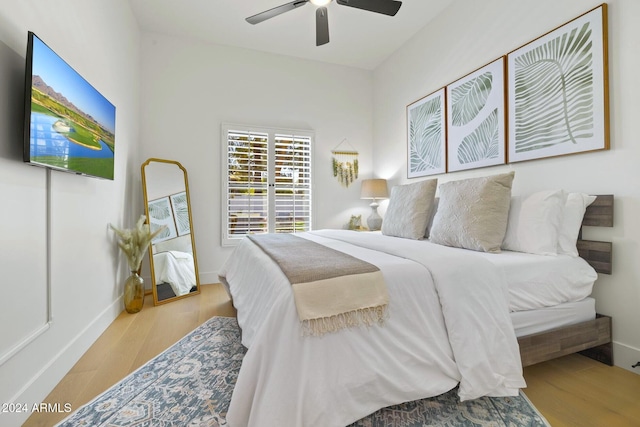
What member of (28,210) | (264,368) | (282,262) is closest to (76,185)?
(28,210)

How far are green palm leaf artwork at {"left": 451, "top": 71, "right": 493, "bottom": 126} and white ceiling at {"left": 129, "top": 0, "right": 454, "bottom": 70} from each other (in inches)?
37.4

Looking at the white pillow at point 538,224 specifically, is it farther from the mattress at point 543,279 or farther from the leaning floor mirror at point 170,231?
the leaning floor mirror at point 170,231

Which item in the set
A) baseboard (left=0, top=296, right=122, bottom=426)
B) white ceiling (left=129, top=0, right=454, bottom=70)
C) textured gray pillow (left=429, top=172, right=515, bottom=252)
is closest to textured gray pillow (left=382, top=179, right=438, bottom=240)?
textured gray pillow (left=429, top=172, right=515, bottom=252)

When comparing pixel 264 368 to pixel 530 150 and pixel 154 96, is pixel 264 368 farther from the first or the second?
pixel 154 96

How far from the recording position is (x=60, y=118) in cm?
153

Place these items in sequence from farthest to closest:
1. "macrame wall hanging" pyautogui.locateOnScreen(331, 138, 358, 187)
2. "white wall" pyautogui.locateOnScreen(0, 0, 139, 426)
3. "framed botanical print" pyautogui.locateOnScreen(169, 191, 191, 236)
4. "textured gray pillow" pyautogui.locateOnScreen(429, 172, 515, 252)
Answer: "macrame wall hanging" pyautogui.locateOnScreen(331, 138, 358, 187) → "framed botanical print" pyautogui.locateOnScreen(169, 191, 191, 236) → "textured gray pillow" pyautogui.locateOnScreen(429, 172, 515, 252) → "white wall" pyautogui.locateOnScreen(0, 0, 139, 426)

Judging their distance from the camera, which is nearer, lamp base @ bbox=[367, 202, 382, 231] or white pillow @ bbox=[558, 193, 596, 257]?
white pillow @ bbox=[558, 193, 596, 257]

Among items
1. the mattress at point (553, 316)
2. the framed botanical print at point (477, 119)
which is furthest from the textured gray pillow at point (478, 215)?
the framed botanical print at point (477, 119)

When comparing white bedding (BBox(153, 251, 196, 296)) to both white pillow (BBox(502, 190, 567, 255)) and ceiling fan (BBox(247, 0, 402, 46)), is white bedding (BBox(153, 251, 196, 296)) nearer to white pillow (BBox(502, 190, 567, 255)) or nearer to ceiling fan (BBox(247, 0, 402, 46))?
ceiling fan (BBox(247, 0, 402, 46))

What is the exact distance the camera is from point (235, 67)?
148 inches

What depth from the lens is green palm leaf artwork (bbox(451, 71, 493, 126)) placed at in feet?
8.47

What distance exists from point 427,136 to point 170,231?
10.0ft

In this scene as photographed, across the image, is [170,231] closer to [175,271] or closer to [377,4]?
[175,271]

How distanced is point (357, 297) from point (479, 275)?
0.68 meters
